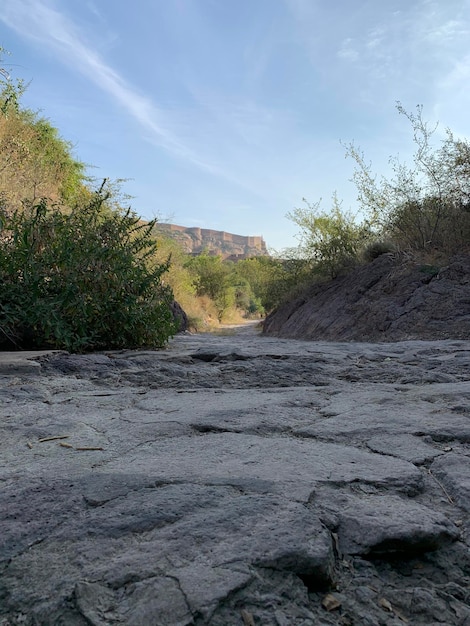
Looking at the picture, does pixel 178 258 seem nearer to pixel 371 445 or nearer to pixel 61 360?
pixel 61 360

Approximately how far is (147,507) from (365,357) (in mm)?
2846

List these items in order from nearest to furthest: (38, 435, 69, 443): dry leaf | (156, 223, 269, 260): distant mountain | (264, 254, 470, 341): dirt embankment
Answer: (38, 435, 69, 443): dry leaf → (264, 254, 470, 341): dirt embankment → (156, 223, 269, 260): distant mountain

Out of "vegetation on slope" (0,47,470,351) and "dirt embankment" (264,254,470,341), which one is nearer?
"vegetation on slope" (0,47,470,351)

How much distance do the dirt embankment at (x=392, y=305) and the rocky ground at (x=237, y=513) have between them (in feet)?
13.2

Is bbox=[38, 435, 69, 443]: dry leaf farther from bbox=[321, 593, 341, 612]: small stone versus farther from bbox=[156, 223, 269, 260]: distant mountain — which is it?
bbox=[156, 223, 269, 260]: distant mountain

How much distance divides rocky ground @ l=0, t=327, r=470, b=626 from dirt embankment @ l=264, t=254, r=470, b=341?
4.04 meters

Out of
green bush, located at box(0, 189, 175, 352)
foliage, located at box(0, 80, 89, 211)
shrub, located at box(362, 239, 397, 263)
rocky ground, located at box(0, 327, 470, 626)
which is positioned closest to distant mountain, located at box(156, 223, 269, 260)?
foliage, located at box(0, 80, 89, 211)

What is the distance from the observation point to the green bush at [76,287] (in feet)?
11.8

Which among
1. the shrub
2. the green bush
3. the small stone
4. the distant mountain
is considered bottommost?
the small stone

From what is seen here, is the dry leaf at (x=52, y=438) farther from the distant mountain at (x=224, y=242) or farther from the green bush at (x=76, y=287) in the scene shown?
the distant mountain at (x=224, y=242)

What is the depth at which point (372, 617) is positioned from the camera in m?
0.77

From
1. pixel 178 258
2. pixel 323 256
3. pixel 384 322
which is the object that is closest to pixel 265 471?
pixel 384 322

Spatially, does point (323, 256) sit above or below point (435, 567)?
above

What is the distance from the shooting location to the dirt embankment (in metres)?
5.85
